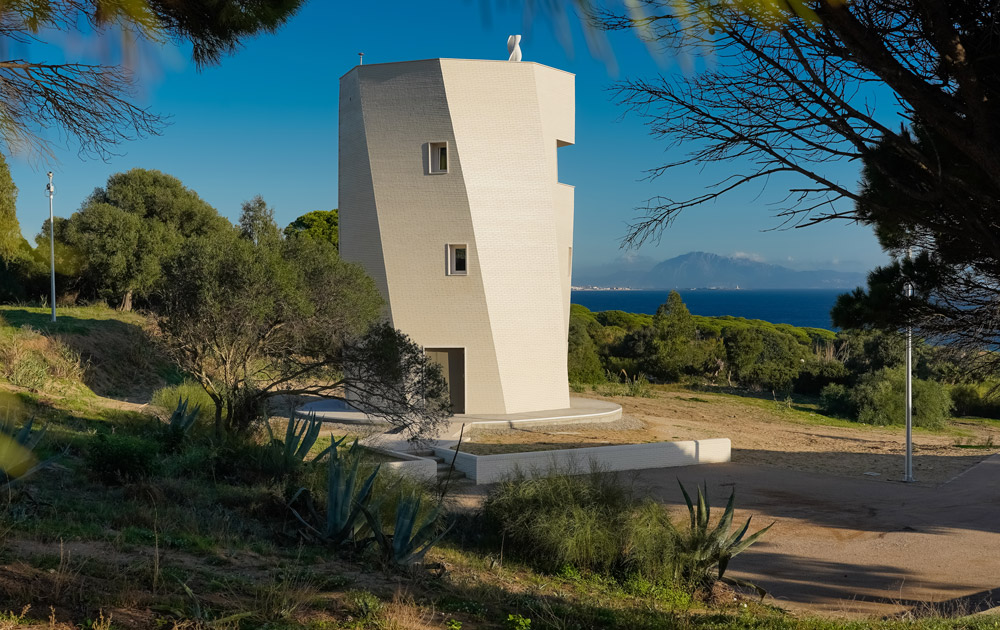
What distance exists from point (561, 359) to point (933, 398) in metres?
14.4

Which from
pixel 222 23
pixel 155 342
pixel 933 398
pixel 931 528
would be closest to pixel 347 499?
pixel 222 23

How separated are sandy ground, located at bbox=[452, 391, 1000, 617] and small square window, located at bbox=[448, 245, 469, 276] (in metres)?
4.02

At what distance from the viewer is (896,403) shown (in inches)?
1016

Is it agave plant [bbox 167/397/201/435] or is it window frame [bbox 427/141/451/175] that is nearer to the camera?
agave plant [bbox 167/397/201/435]

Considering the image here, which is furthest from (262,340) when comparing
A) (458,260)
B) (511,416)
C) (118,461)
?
Result: (511,416)

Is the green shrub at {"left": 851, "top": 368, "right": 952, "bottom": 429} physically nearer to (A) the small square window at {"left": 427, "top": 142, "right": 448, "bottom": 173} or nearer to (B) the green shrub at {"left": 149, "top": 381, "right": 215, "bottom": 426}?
(A) the small square window at {"left": 427, "top": 142, "right": 448, "bottom": 173}

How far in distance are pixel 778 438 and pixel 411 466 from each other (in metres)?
11.1

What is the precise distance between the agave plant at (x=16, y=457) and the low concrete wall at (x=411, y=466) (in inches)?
174

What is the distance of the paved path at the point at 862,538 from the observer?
26.5 feet

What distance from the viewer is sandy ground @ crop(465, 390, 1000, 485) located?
629 inches

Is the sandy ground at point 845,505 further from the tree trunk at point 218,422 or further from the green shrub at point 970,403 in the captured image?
the green shrub at point 970,403

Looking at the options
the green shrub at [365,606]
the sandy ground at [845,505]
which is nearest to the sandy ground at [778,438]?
the sandy ground at [845,505]

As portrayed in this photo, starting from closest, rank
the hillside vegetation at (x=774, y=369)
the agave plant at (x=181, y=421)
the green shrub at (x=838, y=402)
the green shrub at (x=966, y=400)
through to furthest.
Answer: the agave plant at (x=181, y=421), the hillside vegetation at (x=774, y=369), the green shrub at (x=838, y=402), the green shrub at (x=966, y=400)

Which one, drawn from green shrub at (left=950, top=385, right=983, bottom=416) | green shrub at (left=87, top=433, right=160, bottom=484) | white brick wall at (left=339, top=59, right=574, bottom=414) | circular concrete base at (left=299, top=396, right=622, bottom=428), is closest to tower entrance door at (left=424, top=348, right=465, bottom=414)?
white brick wall at (left=339, top=59, right=574, bottom=414)
